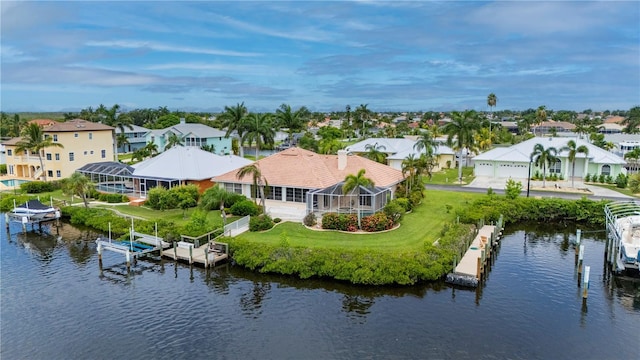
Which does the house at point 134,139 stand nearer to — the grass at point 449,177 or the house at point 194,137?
the house at point 194,137

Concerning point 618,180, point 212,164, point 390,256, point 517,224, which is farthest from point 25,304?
point 618,180

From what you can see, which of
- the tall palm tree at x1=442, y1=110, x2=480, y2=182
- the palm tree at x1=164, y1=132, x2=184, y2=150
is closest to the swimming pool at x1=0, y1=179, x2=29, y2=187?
the palm tree at x1=164, y1=132, x2=184, y2=150

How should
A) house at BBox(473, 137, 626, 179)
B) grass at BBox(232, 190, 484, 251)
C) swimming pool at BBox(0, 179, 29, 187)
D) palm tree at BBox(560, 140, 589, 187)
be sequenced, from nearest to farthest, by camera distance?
grass at BBox(232, 190, 484, 251)
palm tree at BBox(560, 140, 589, 187)
house at BBox(473, 137, 626, 179)
swimming pool at BBox(0, 179, 29, 187)

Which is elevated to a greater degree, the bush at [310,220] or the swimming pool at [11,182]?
the swimming pool at [11,182]

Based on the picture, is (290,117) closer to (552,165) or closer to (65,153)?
(65,153)

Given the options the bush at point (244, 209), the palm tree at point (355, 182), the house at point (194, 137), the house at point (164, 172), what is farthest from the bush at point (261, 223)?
the house at point (194, 137)

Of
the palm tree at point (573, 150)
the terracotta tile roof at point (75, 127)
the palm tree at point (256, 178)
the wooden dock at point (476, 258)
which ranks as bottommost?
the wooden dock at point (476, 258)

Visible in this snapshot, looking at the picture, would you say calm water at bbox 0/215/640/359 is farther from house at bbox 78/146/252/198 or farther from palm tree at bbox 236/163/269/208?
house at bbox 78/146/252/198
